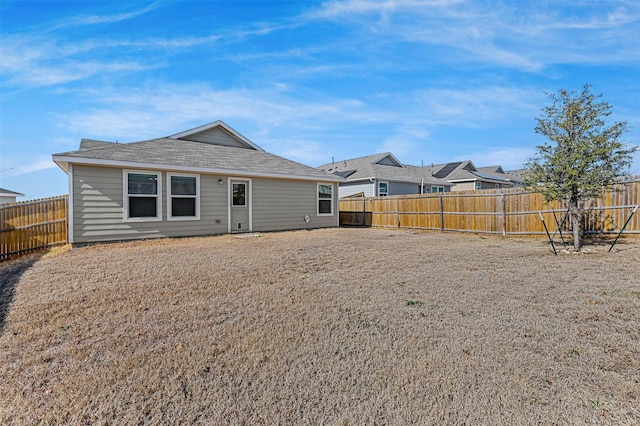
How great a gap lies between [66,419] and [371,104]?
15944 mm

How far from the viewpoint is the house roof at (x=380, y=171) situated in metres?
21.6

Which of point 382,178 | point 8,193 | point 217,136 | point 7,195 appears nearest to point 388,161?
point 382,178

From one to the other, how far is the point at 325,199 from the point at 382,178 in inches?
295

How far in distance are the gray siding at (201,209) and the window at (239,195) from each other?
1.03ft

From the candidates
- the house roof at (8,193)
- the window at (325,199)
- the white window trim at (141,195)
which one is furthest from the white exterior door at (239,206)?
the house roof at (8,193)

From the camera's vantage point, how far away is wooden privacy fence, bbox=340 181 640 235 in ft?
29.9

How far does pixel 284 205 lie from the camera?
13070 mm

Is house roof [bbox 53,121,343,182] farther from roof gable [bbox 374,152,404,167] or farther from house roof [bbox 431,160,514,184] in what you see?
house roof [bbox 431,160,514,184]

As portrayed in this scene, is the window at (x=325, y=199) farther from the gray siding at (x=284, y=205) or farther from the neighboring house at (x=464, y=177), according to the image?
the neighboring house at (x=464, y=177)

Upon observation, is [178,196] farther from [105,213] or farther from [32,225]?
[32,225]

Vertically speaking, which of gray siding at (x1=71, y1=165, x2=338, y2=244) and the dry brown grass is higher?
gray siding at (x1=71, y1=165, x2=338, y2=244)

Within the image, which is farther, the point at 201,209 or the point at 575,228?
the point at 201,209

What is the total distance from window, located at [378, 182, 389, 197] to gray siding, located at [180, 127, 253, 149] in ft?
34.3

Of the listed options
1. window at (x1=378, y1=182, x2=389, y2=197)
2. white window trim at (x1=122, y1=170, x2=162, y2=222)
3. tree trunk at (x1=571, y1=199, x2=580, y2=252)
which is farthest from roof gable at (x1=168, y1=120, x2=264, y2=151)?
tree trunk at (x1=571, y1=199, x2=580, y2=252)
